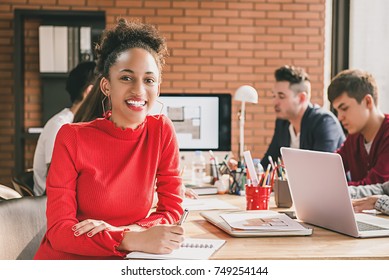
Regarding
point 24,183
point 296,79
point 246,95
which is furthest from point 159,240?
point 296,79

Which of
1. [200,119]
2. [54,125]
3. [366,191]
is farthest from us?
[200,119]

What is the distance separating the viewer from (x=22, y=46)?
477cm

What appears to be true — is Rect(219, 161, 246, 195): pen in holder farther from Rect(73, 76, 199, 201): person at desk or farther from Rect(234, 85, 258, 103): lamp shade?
Rect(234, 85, 258, 103): lamp shade

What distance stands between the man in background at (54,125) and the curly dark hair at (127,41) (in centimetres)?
136

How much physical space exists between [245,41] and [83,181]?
3720 mm

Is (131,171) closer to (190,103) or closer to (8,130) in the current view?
(190,103)

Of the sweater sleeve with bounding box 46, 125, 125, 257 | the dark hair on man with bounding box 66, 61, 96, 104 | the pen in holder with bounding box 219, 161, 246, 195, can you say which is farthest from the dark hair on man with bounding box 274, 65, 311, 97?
the sweater sleeve with bounding box 46, 125, 125, 257

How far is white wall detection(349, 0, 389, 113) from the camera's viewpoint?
348 cm

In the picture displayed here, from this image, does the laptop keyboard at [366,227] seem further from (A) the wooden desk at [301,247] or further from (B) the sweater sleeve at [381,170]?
(B) the sweater sleeve at [381,170]

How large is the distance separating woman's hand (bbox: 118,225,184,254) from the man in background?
1687 mm

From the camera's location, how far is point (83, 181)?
1.42 metres

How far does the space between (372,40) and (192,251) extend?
9.42 feet

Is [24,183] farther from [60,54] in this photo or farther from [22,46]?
[22,46]

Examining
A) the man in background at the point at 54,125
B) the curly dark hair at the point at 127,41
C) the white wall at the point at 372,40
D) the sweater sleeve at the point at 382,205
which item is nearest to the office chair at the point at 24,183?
the man in background at the point at 54,125
